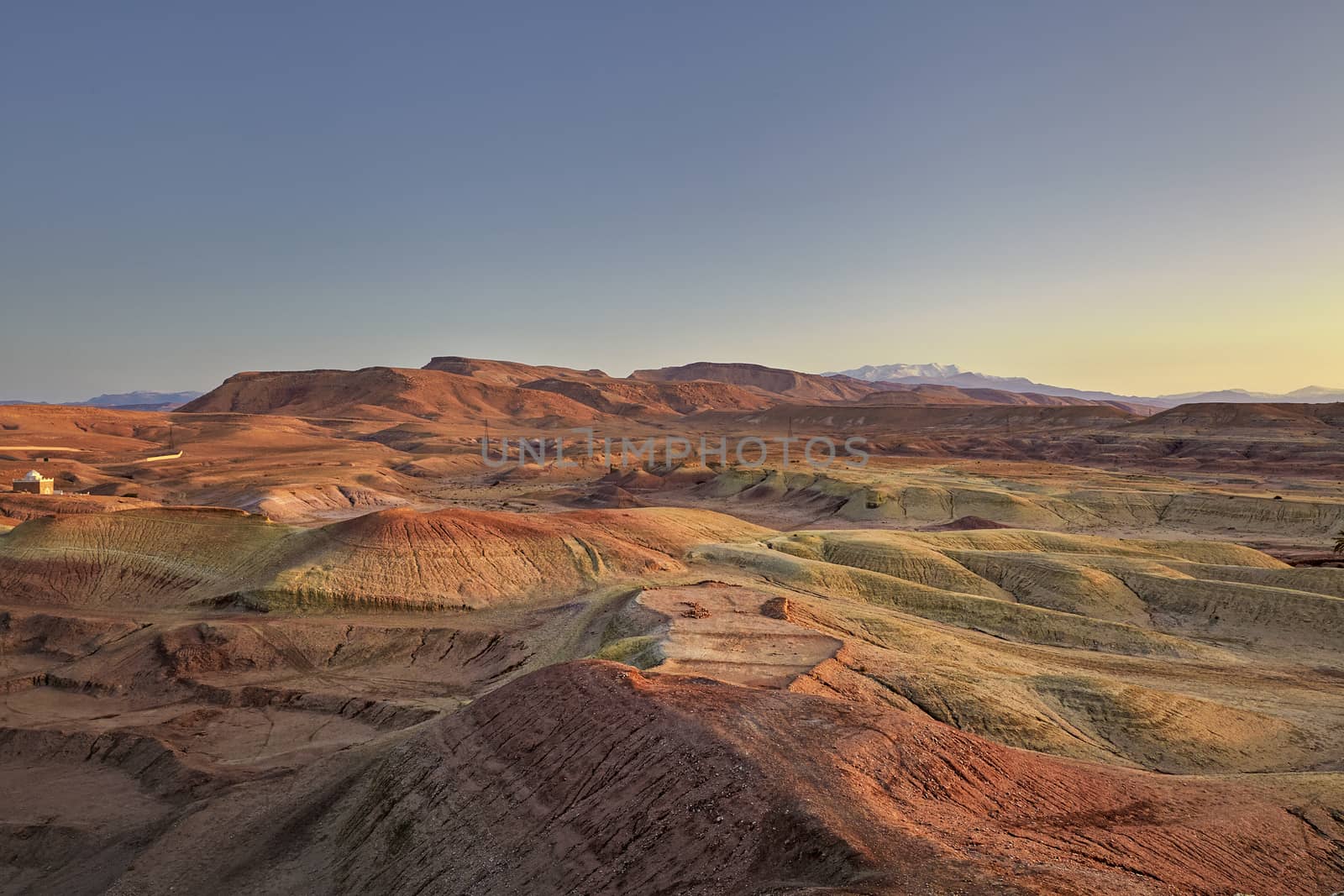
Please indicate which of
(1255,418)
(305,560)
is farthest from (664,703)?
(1255,418)

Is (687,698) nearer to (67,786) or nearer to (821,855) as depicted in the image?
(821,855)

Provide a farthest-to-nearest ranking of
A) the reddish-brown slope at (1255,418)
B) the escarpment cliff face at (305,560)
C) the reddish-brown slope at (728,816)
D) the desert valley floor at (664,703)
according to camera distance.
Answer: the reddish-brown slope at (1255,418)
the escarpment cliff face at (305,560)
the desert valley floor at (664,703)
the reddish-brown slope at (728,816)

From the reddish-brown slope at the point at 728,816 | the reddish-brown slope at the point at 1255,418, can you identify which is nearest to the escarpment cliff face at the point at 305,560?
the reddish-brown slope at the point at 728,816

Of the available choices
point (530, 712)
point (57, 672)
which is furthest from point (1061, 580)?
point (57, 672)

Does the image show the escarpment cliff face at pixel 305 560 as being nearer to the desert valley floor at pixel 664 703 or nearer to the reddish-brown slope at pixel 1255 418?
the desert valley floor at pixel 664 703

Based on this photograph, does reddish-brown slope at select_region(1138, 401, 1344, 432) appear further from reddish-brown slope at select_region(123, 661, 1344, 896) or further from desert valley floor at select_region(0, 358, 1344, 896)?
reddish-brown slope at select_region(123, 661, 1344, 896)

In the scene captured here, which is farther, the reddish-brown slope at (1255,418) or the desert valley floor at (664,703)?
the reddish-brown slope at (1255,418)

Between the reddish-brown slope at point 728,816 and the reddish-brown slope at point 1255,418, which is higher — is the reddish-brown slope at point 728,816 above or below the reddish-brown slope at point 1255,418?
below

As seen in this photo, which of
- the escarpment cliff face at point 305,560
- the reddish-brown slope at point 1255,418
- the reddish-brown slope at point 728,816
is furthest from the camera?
the reddish-brown slope at point 1255,418
